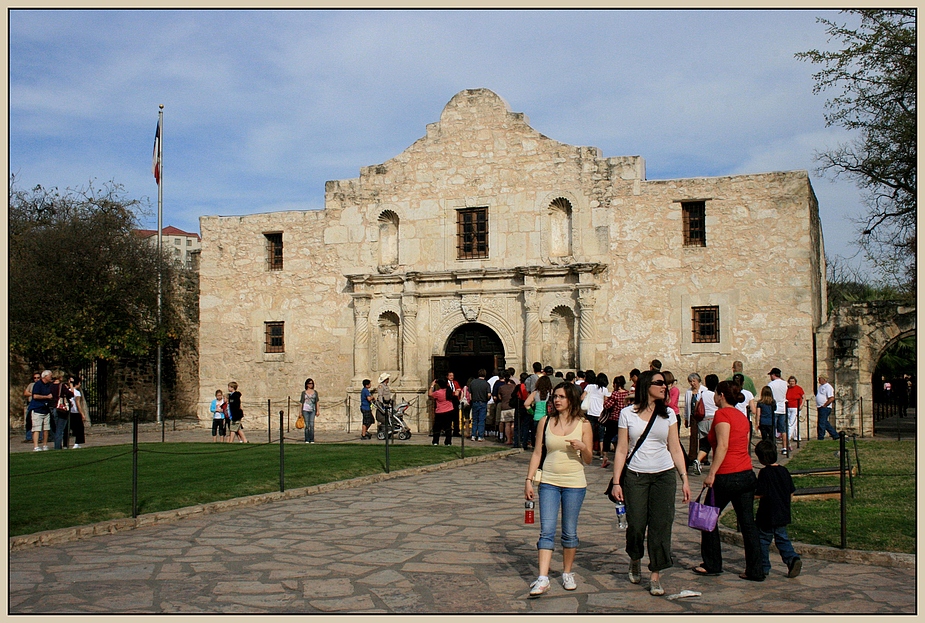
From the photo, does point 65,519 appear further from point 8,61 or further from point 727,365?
point 727,365

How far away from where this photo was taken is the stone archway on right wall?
1981 cm

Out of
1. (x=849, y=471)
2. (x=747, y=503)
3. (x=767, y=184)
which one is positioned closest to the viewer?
(x=747, y=503)

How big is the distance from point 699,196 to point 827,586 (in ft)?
49.7

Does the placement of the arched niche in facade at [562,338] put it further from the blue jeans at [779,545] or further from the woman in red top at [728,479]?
the blue jeans at [779,545]

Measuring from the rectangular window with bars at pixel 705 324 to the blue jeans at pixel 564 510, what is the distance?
48.0 feet

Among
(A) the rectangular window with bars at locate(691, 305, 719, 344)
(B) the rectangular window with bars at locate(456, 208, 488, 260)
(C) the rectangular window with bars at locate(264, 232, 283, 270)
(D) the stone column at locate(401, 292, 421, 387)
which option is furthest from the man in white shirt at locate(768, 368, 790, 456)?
(C) the rectangular window with bars at locate(264, 232, 283, 270)

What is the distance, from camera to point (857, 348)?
19797 mm

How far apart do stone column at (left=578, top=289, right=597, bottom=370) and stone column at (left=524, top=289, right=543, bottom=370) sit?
105 cm

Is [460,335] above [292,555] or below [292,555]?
above

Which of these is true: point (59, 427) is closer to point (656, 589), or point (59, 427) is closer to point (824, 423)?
point (656, 589)

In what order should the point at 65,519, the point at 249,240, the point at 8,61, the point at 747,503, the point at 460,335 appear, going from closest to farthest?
the point at 747,503
the point at 8,61
the point at 65,519
the point at 460,335
the point at 249,240

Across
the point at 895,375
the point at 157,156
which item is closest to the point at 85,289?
the point at 157,156

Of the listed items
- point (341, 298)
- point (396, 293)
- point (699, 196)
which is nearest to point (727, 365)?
point (699, 196)

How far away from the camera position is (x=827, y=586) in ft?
22.4
